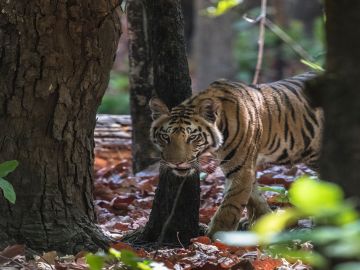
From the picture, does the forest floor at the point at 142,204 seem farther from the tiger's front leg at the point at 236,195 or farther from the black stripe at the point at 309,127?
Answer: the black stripe at the point at 309,127

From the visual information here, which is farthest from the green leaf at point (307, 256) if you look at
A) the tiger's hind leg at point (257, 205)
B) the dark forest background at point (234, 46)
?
the dark forest background at point (234, 46)

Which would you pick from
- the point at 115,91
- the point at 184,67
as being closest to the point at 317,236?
the point at 184,67

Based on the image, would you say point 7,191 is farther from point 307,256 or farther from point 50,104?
point 307,256

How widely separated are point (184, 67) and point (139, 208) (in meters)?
1.99

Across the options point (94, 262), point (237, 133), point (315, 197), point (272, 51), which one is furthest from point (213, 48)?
point (315, 197)

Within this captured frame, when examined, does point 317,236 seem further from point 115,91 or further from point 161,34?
point 115,91

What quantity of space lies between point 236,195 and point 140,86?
7.27 ft

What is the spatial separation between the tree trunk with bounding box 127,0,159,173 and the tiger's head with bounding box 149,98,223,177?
1.94 meters

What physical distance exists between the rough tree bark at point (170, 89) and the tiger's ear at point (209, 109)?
381 mm

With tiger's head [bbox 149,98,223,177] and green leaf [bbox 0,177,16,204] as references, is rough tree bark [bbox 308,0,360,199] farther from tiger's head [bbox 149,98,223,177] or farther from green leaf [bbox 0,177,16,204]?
tiger's head [bbox 149,98,223,177]

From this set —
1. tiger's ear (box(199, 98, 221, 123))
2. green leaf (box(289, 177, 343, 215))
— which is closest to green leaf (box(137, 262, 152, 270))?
green leaf (box(289, 177, 343, 215))

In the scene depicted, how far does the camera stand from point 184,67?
529 centimetres

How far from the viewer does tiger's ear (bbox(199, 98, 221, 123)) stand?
19.4 feet

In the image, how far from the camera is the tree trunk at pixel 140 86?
310 inches
